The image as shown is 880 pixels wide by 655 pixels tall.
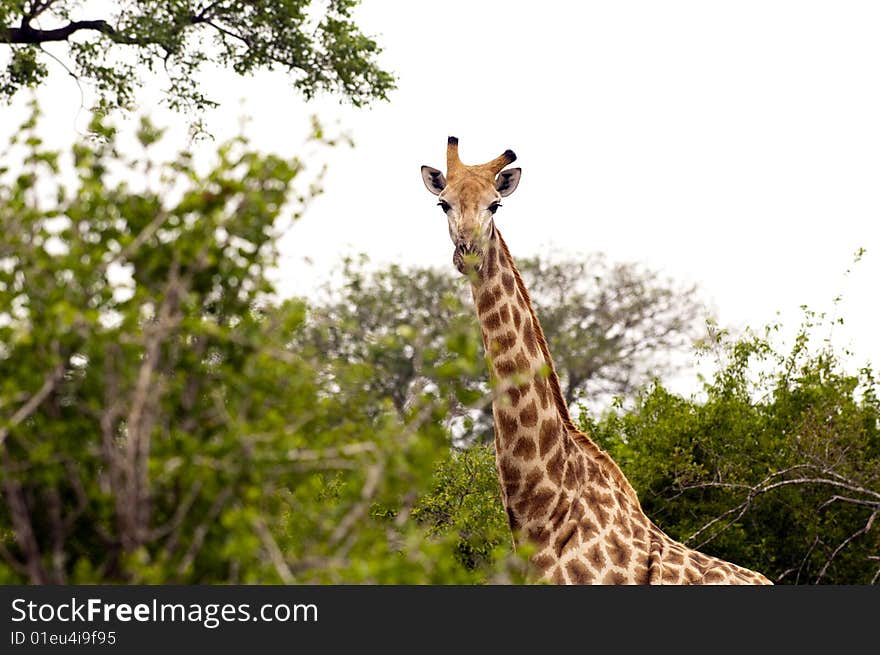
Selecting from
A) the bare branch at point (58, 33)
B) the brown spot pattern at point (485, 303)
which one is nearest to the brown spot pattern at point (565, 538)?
the brown spot pattern at point (485, 303)

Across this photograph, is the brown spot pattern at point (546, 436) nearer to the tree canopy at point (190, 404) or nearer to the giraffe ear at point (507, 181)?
the giraffe ear at point (507, 181)

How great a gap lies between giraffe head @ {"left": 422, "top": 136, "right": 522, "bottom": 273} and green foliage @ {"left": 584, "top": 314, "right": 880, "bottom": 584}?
13.9ft

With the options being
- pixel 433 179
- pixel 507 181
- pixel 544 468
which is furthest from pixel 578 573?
pixel 433 179

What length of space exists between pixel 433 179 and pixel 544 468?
220 cm

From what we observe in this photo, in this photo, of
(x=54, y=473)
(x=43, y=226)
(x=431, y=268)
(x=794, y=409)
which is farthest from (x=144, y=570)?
(x=431, y=268)

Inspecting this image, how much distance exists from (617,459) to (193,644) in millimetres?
8142

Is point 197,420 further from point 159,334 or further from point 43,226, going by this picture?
point 43,226

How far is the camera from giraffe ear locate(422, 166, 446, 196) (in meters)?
8.12

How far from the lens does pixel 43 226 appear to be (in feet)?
12.8

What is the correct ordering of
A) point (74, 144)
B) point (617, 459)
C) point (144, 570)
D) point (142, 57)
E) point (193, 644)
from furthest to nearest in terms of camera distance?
point (142, 57) → point (617, 459) → point (74, 144) → point (193, 644) → point (144, 570)

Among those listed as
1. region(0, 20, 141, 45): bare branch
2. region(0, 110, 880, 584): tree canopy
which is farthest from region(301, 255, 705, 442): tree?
region(0, 110, 880, 584): tree canopy

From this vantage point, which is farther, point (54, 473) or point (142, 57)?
point (142, 57)

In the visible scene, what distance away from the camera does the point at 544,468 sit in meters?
6.99

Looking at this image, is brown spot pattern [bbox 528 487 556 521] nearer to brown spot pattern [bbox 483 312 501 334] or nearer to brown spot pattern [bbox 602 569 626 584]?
brown spot pattern [bbox 602 569 626 584]
